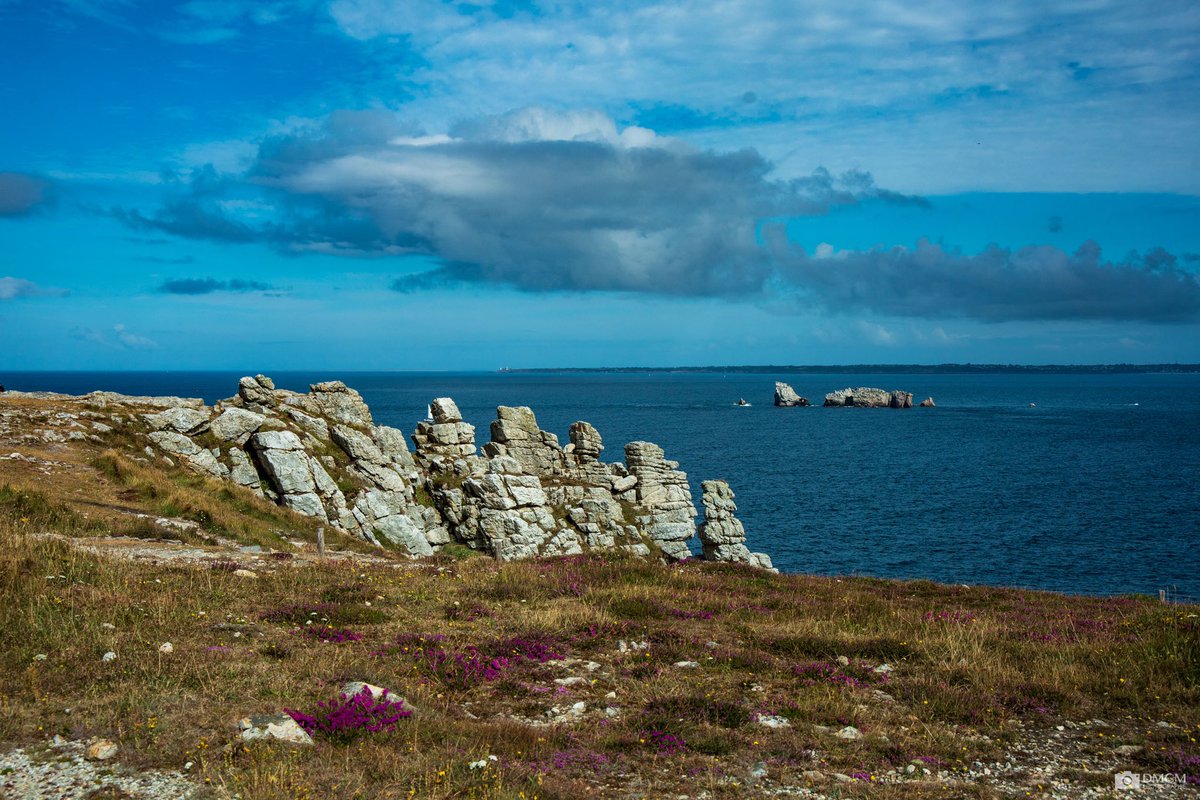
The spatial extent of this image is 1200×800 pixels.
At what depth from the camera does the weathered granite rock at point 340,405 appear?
5578cm

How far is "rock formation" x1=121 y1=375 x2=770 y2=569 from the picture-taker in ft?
147

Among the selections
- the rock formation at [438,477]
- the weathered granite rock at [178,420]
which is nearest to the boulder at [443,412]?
the rock formation at [438,477]

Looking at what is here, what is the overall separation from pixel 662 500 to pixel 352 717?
178 feet

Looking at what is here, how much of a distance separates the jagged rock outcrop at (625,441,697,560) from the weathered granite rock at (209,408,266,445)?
30535mm

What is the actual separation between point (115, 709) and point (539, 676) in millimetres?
6949

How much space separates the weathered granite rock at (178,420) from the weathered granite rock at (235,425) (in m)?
0.80

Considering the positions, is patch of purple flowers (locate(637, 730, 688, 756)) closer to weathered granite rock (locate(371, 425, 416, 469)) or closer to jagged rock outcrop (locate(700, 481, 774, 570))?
weathered granite rock (locate(371, 425, 416, 469))

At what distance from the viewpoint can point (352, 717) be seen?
10930 millimetres

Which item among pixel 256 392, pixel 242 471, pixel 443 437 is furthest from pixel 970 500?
pixel 242 471

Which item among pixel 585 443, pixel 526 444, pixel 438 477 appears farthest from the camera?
pixel 585 443

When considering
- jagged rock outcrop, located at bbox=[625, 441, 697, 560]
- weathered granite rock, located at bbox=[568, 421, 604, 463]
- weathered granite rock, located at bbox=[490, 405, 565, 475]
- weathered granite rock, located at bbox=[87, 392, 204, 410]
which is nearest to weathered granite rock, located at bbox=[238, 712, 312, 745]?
weathered granite rock, located at bbox=[87, 392, 204, 410]

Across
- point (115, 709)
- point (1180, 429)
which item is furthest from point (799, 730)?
point (1180, 429)

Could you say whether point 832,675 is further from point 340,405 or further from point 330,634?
point 340,405

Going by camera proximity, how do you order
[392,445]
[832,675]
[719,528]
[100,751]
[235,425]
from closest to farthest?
[100,751], [832,675], [235,425], [392,445], [719,528]
